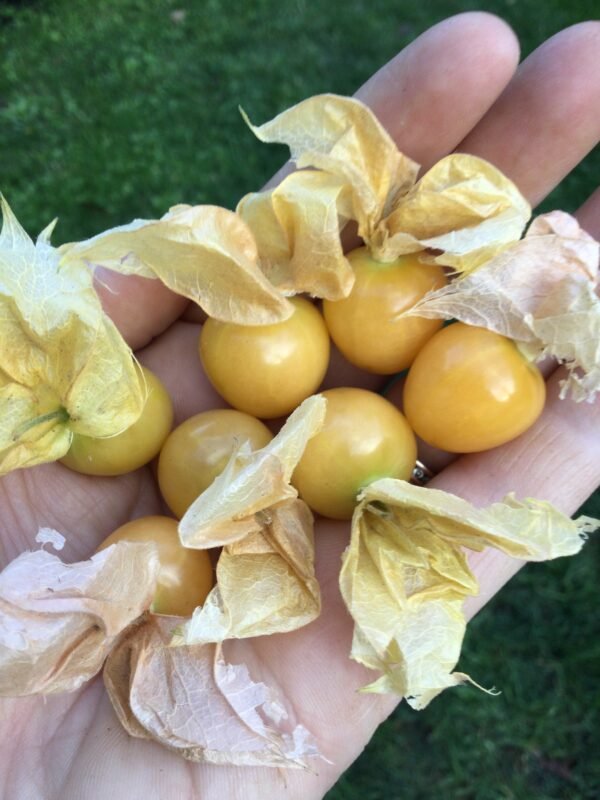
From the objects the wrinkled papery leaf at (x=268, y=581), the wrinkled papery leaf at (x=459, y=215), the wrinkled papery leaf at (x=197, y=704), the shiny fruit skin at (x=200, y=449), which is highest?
the wrinkled papery leaf at (x=459, y=215)

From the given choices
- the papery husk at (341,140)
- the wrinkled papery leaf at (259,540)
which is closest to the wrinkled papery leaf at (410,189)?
the papery husk at (341,140)

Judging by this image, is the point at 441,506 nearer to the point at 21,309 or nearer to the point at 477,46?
the point at 21,309

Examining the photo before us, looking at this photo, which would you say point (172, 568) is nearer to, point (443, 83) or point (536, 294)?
point (536, 294)

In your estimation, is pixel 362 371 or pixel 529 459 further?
pixel 362 371

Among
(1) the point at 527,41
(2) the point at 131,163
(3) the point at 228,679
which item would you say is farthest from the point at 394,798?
(1) the point at 527,41

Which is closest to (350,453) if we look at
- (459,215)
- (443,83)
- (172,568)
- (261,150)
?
(172,568)

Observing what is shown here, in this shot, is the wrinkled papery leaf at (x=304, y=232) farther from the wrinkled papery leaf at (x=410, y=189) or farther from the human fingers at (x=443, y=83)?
the human fingers at (x=443, y=83)

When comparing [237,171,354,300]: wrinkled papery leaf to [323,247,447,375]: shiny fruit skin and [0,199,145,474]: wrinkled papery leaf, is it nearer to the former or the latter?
[323,247,447,375]: shiny fruit skin
